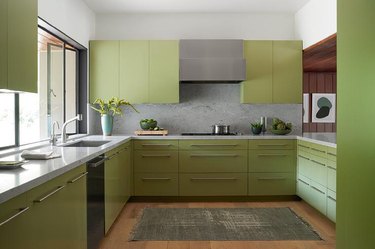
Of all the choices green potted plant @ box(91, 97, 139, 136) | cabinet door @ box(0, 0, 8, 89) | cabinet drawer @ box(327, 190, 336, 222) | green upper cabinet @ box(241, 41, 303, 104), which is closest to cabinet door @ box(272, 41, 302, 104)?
green upper cabinet @ box(241, 41, 303, 104)

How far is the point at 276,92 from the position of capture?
5535 mm

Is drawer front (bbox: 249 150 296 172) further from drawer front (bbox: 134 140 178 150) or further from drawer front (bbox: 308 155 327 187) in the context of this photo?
drawer front (bbox: 134 140 178 150)

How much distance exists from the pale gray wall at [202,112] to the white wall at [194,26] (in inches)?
29.2

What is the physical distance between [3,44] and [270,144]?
3.69 meters

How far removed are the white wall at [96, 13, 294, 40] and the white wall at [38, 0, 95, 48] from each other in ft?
0.99

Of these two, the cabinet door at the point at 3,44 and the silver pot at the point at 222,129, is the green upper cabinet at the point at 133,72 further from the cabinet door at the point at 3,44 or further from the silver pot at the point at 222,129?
the cabinet door at the point at 3,44

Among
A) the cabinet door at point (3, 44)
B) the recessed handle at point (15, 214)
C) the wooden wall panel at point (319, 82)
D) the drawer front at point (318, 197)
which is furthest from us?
the wooden wall panel at point (319, 82)

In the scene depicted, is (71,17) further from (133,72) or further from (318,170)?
(318,170)

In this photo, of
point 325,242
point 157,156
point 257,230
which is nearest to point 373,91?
point 325,242

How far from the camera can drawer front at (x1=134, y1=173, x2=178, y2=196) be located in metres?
5.25

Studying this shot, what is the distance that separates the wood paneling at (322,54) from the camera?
491cm

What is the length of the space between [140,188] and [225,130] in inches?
54.8

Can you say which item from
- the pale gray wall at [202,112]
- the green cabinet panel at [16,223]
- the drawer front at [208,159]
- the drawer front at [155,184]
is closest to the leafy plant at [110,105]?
the pale gray wall at [202,112]

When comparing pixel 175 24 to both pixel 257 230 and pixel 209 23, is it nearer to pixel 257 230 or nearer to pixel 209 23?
pixel 209 23
